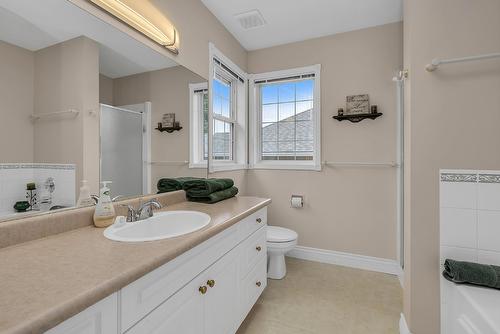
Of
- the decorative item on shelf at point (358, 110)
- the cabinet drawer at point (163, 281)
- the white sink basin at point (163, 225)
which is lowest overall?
the cabinet drawer at point (163, 281)

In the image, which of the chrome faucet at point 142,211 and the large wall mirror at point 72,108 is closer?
the large wall mirror at point 72,108

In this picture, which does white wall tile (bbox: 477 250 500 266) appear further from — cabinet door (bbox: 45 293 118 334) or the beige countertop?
cabinet door (bbox: 45 293 118 334)

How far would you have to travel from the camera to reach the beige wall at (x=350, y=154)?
238 centimetres

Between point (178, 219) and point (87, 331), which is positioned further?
point (178, 219)

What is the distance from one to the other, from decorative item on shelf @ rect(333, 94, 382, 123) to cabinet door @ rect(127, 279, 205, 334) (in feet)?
7.00

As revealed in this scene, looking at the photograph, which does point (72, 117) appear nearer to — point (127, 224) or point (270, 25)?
point (127, 224)

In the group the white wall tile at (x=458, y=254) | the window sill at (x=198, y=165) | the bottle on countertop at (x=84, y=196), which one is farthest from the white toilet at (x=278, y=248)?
the bottle on countertop at (x=84, y=196)

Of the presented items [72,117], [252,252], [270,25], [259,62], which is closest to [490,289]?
[252,252]

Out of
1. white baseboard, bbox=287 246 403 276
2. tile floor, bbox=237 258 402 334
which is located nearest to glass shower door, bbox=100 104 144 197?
tile floor, bbox=237 258 402 334

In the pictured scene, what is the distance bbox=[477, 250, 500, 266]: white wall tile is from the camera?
1.34 meters

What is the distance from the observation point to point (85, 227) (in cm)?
113

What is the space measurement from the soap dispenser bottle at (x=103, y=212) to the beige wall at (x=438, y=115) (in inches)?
67.5

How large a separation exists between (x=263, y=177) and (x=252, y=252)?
4.42 ft

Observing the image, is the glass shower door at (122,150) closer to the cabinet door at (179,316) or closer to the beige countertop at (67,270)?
the beige countertop at (67,270)
